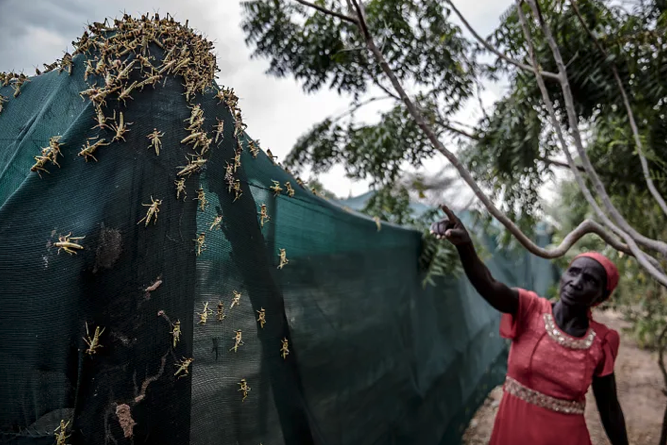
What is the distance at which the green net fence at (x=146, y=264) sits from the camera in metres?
0.87

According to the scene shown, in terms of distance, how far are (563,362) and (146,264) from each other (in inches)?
74.8

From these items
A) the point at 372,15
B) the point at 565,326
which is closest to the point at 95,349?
the point at 565,326

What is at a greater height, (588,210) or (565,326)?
(588,210)

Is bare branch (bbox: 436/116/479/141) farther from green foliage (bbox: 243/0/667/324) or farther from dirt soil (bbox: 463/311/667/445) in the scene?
dirt soil (bbox: 463/311/667/445)

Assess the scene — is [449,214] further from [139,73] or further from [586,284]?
[139,73]

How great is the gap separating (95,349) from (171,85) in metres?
0.67

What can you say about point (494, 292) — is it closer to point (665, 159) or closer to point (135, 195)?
point (135, 195)

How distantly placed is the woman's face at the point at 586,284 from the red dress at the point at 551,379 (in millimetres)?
164

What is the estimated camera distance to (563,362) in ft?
6.26

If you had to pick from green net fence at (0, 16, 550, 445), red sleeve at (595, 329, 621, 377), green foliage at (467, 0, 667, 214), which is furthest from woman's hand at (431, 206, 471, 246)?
green foliage at (467, 0, 667, 214)

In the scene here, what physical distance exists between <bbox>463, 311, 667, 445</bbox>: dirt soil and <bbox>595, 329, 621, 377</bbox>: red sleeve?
1795mm

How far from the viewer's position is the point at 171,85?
1.06m

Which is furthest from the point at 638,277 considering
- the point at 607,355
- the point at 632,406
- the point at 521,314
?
the point at 521,314

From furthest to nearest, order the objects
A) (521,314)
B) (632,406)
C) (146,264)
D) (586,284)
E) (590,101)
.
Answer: (632,406) → (590,101) → (521,314) → (586,284) → (146,264)
